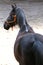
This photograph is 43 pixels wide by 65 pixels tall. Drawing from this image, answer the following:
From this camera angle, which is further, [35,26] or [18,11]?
[35,26]

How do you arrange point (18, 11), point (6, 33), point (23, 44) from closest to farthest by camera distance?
point (23, 44), point (18, 11), point (6, 33)

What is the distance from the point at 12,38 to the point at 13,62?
1423mm

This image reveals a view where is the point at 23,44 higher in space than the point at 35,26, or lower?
higher

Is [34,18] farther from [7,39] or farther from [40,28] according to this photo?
[7,39]

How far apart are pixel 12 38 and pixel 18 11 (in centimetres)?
206

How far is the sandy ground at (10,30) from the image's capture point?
14.5 ft

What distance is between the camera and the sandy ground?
14.5 ft

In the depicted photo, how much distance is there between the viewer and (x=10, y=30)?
20.6 feet

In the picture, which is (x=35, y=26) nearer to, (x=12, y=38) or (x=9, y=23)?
(x=12, y=38)

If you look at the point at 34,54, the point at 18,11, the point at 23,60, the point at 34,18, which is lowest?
the point at 34,18

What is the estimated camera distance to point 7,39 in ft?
18.0

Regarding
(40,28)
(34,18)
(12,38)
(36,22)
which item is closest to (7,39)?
(12,38)

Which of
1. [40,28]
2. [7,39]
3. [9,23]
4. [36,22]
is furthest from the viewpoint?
[36,22]

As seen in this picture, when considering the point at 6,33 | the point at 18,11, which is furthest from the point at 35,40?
the point at 6,33
